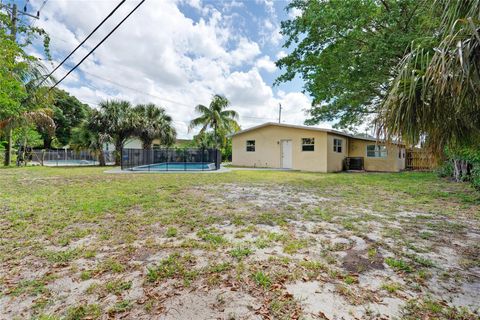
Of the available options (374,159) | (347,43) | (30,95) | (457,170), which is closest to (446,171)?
(457,170)

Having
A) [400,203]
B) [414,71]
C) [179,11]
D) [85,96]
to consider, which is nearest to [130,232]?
[414,71]

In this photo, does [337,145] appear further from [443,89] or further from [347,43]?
[443,89]

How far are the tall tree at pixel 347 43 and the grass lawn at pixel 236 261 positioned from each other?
17.7ft

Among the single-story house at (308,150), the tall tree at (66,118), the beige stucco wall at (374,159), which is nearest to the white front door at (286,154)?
the single-story house at (308,150)

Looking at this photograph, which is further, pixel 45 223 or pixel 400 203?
pixel 400 203

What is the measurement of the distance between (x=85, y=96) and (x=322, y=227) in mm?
30589

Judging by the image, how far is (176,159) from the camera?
15977 millimetres

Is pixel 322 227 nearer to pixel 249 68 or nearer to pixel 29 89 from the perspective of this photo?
pixel 29 89

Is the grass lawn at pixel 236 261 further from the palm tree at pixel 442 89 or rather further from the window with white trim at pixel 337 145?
the window with white trim at pixel 337 145

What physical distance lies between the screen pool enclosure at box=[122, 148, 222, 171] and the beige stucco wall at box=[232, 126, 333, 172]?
3780mm

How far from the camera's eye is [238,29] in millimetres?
12016

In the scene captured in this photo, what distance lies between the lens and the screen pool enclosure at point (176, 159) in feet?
48.6

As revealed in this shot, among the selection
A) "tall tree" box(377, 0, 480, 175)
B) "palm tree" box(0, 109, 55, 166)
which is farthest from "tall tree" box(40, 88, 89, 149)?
"tall tree" box(377, 0, 480, 175)

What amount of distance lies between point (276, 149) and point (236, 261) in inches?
593
